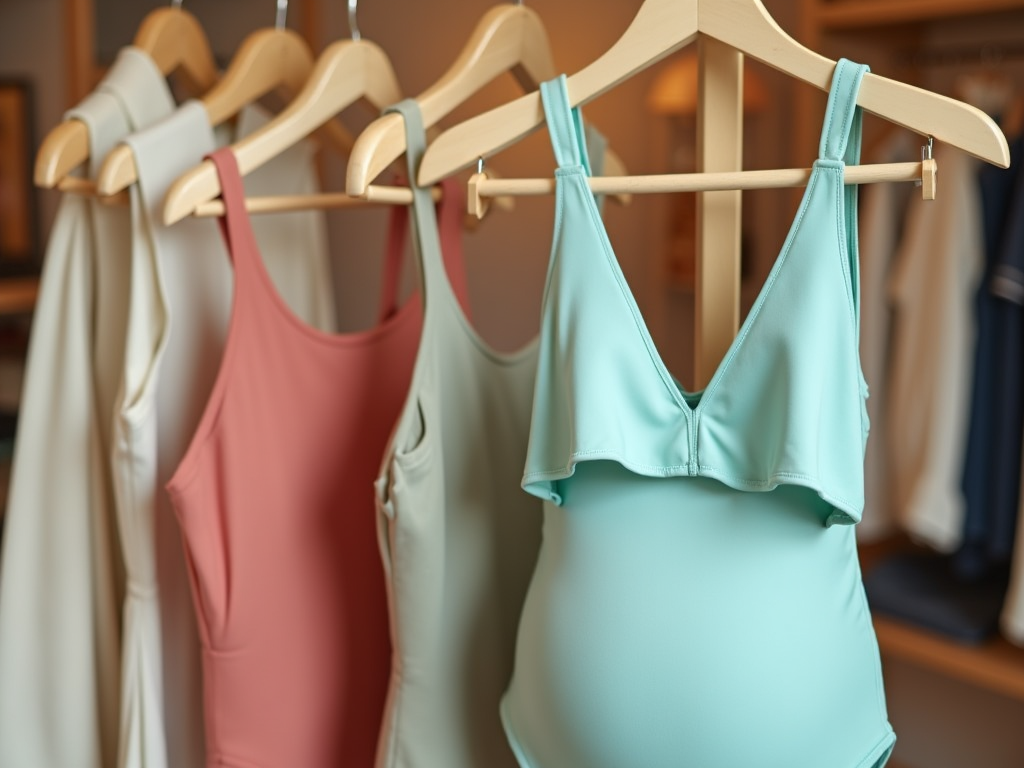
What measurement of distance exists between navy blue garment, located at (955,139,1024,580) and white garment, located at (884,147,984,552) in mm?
15

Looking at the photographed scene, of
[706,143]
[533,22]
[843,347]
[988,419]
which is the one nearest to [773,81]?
[988,419]

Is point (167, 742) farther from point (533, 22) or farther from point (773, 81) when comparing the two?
point (773, 81)

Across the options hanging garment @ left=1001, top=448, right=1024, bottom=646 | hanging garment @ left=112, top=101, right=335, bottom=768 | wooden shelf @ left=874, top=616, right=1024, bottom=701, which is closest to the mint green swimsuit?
hanging garment @ left=112, top=101, right=335, bottom=768

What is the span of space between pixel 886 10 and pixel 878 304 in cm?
45

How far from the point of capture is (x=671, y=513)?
2.64 ft

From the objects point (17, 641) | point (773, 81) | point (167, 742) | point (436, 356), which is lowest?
point (167, 742)

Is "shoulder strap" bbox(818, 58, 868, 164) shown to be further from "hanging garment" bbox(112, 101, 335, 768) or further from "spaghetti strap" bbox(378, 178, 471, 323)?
"hanging garment" bbox(112, 101, 335, 768)

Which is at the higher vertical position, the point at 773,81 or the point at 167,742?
the point at 773,81

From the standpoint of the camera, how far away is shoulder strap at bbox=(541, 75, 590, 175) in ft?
2.73

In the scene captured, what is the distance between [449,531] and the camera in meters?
0.96

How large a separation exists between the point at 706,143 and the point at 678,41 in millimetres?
101

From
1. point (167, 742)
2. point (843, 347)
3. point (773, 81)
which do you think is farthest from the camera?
point (773, 81)

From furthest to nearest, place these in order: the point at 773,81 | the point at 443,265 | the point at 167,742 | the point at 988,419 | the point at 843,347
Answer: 1. the point at 773,81
2. the point at 988,419
3. the point at 167,742
4. the point at 443,265
5. the point at 843,347

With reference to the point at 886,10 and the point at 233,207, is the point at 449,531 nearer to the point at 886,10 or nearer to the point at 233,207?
the point at 233,207
